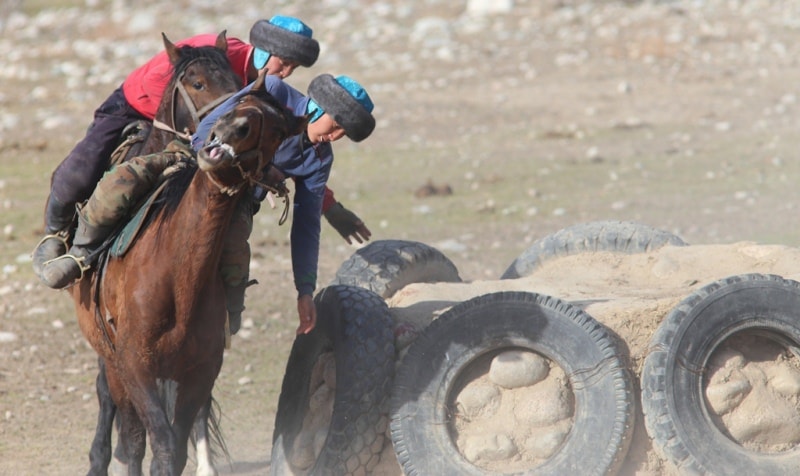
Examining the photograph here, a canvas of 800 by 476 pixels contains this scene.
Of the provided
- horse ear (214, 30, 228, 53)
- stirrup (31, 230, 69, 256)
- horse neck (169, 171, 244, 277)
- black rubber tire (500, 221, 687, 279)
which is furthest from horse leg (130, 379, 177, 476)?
black rubber tire (500, 221, 687, 279)

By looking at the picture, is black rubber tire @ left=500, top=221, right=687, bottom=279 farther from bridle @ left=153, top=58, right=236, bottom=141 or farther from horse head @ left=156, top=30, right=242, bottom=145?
bridle @ left=153, top=58, right=236, bottom=141

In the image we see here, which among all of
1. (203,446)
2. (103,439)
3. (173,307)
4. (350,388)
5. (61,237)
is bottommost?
(103,439)

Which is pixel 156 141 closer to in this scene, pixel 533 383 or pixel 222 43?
pixel 222 43

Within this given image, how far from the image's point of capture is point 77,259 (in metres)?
5.05

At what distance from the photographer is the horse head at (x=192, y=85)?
5.11 meters

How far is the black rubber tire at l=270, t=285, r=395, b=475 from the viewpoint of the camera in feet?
17.0

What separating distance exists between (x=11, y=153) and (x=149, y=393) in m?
10.8

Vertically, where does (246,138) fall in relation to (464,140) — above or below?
above

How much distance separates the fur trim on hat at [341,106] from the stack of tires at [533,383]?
0.92 metres

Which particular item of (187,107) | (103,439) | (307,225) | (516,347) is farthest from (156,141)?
(516,347)

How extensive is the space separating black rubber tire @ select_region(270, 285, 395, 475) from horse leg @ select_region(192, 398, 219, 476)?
1.09 ft

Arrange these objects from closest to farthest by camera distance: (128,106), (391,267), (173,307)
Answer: (173,307) → (128,106) → (391,267)

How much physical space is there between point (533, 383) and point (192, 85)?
202 cm

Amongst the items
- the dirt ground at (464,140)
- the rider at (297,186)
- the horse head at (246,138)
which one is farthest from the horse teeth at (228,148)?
the dirt ground at (464,140)
